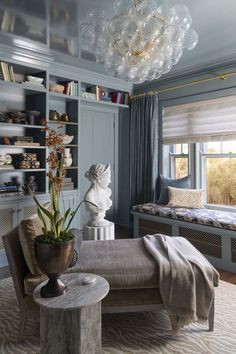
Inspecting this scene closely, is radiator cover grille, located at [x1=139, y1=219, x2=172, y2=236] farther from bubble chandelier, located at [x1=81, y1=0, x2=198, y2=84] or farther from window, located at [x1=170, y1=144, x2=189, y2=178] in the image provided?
bubble chandelier, located at [x1=81, y1=0, x2=198, y2=84]

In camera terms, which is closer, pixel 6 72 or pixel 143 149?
pixel 6 72

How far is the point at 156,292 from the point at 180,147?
311 centimetres

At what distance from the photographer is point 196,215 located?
381cm

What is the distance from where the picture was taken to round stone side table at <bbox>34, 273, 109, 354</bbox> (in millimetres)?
1616

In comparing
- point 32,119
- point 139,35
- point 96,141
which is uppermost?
point 139,35

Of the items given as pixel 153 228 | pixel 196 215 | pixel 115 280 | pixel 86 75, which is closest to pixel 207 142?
pixel 196 215

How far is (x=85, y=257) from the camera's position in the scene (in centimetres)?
236

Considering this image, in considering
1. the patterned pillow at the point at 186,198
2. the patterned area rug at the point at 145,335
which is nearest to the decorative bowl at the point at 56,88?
the patterned pillow at the point at 186,198

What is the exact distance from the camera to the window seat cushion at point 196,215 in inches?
137

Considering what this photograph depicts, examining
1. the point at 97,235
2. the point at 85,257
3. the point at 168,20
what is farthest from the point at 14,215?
the point at 168,20

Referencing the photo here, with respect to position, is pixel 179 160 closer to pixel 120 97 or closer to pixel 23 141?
pixel 120 97

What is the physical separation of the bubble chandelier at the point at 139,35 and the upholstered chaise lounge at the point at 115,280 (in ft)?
5.39

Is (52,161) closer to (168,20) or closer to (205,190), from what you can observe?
(168,20)

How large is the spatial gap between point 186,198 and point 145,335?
243 cm
